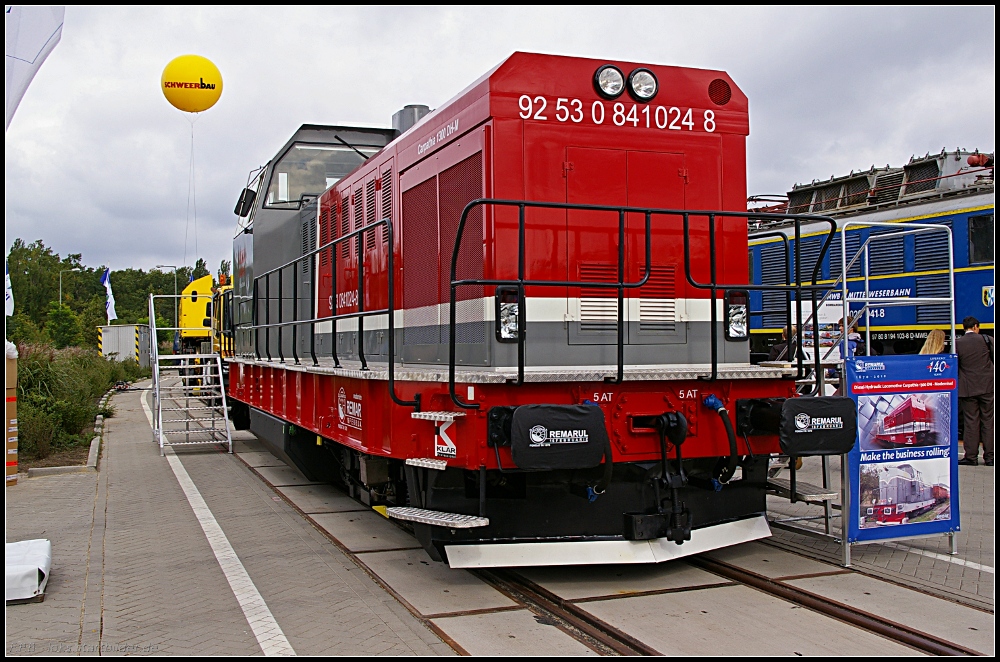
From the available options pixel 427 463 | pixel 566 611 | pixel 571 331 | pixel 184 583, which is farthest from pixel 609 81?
pixel 184 583

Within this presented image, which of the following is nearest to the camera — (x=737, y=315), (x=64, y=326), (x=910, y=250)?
(x=737, y=315)

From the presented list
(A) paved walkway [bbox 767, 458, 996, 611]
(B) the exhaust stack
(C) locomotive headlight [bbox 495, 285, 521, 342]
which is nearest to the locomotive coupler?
(C) locomotive headlight [bbox 495, 285, 521, 342]

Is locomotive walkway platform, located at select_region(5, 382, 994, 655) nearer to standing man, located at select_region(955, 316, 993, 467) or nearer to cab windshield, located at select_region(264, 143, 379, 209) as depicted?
standing man, located at select_region(955, 316, 993, 467)

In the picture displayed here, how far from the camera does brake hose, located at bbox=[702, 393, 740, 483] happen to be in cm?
526

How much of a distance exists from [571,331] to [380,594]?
2.07 metres

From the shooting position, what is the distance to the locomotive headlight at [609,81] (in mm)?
5578

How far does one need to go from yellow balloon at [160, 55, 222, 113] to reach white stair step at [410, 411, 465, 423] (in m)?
7.82

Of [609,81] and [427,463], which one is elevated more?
[609,81]

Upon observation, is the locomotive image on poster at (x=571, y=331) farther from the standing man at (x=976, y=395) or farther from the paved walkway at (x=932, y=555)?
the standing man at (x=976, y=395)

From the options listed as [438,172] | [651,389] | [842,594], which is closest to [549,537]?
[651,389]

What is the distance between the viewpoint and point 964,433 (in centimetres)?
1034

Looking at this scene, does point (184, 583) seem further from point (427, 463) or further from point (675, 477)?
point (675, 477)

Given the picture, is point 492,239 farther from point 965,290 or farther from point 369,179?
point 965,290

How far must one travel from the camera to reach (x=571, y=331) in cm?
555
